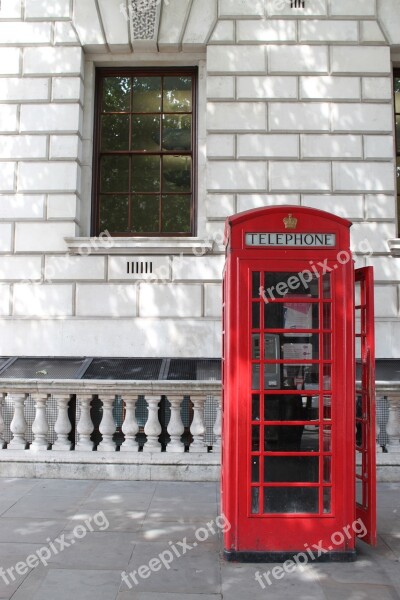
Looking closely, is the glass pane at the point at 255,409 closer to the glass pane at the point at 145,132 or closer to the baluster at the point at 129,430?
the baluster at the point at 129,430

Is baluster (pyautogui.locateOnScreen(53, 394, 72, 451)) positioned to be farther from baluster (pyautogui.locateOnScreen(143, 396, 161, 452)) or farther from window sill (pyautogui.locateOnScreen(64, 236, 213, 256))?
window sill (pyautogui.locateOnScreen(64, 236, 213, 256))

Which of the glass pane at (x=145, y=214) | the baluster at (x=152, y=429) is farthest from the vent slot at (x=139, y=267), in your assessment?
the baluster at (x=152, y=429)

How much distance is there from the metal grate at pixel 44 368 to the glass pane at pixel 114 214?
2.44 metres

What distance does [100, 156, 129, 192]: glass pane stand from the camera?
9305 millimetres

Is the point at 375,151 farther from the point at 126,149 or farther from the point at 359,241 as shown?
the point at 126,149

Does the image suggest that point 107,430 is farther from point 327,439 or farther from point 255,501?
point 327,439

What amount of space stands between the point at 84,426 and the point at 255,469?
289 cm

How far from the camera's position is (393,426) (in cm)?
636

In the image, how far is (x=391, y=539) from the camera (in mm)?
4453

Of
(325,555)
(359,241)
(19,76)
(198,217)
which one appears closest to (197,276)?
(198,217)

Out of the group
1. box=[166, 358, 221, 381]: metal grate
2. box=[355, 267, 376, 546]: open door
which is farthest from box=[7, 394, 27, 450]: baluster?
box=[355, 267, 376, 546]: open door

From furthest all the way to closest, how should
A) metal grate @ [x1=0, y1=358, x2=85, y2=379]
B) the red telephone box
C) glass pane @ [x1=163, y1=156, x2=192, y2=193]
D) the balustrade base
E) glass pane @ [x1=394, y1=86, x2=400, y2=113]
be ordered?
glass pane @ [x1=394, y1=86, x2=400, y2=113]
glass pane @ [x1=163, y1=156, x2=192, y2=193]
metal grate @ [x1=0, y1=358, x2=85, y2=379]
the balustrade base
the red telephone box

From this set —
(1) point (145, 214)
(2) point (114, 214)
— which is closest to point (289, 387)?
(1) point (145, 214)

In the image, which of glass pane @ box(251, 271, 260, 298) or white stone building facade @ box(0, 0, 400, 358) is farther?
white stone building facade @ box(0, 0, 400, 358)
